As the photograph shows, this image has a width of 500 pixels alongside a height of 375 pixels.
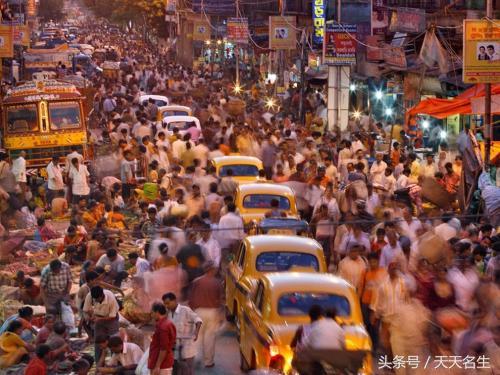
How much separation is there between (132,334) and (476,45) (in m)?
9.92

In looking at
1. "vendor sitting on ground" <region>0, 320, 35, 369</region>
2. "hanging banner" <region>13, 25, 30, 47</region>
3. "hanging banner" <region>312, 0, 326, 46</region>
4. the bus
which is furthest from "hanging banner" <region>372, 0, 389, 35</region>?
"hanging banner" <region>13, 25, 30, 47</region>

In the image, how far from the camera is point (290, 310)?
11242mm

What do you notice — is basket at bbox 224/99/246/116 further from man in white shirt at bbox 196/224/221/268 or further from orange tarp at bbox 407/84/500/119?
man in white shirt at bbox 196/224/221/268

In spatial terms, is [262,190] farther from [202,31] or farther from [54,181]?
[202,31]

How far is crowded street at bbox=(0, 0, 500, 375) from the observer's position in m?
10.9

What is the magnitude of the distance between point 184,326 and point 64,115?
15.4 metres

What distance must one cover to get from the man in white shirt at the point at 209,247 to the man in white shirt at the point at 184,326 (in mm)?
2682

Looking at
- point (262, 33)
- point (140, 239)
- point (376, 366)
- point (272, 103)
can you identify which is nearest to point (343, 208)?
point (140, 239)

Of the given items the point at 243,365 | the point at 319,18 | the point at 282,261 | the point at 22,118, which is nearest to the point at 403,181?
the point at 282,261

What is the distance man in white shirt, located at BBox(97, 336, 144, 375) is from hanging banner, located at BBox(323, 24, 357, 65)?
20997 millimetres

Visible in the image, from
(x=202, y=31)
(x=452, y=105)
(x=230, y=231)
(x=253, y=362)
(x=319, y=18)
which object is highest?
(x=319, y=18)

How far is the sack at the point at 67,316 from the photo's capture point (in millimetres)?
13484

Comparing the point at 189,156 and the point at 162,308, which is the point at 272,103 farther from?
the point at 162,308

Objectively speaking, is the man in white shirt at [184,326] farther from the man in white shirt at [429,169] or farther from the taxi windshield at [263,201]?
the man in white shirt at [429,169]
